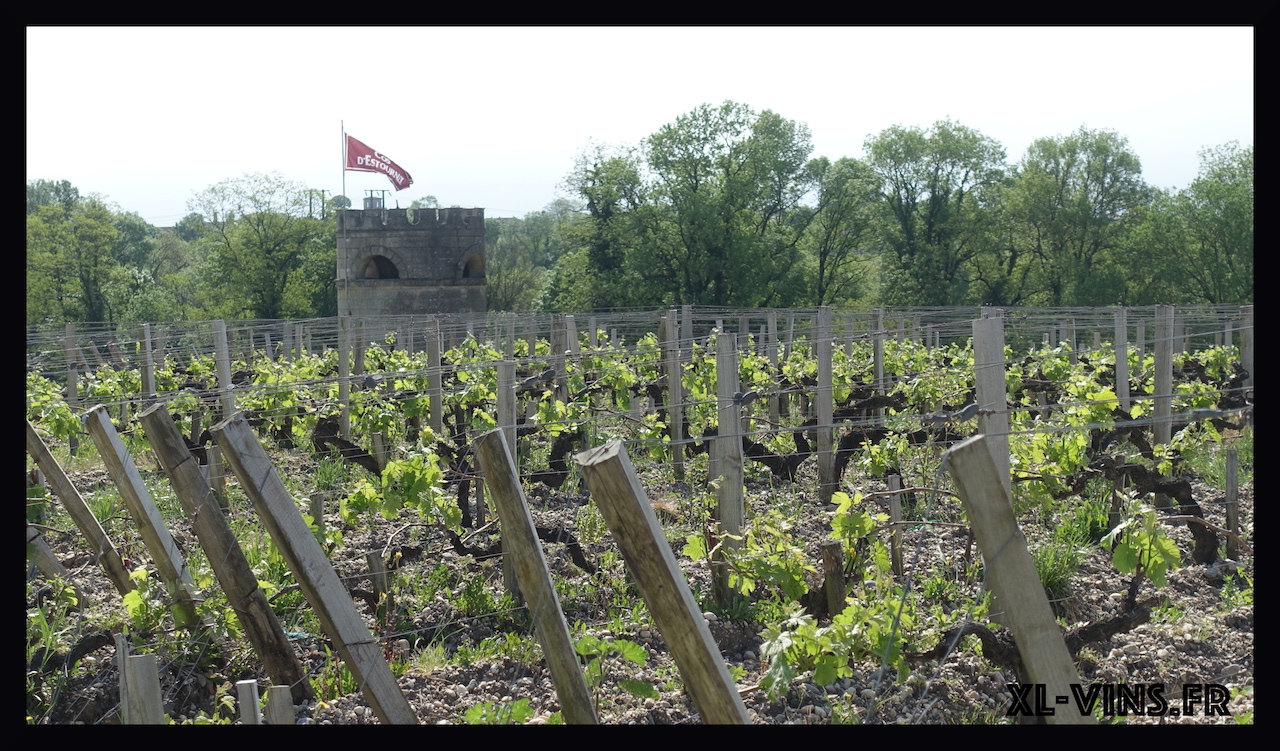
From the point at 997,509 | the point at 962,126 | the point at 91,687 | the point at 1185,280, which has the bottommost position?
the point at 91,687

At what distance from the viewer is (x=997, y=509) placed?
1984mm

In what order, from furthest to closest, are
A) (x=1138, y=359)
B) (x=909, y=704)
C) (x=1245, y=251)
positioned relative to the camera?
1. (x=1245, y=251)
2. (x=1138, y=359)
3. (x=909, y=704)

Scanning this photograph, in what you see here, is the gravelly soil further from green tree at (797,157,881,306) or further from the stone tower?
green tree at (797,157,881,306)

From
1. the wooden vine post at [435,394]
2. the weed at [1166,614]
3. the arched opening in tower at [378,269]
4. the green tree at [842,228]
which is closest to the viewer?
the weed at [1166,614]

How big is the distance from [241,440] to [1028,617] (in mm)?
2229

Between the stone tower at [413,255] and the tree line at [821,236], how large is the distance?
674 centimetres

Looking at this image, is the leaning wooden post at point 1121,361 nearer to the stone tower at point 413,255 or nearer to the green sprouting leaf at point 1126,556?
the green sprouting leaf at point 1126,556

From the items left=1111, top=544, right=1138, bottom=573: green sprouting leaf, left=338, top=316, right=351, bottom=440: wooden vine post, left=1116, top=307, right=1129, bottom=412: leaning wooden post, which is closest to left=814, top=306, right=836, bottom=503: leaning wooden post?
left=1116, top=307, right=1129, bottom=412: leaning wooden post

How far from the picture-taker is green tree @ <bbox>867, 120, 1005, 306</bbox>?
125 ft

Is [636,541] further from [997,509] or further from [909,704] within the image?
[909,704]

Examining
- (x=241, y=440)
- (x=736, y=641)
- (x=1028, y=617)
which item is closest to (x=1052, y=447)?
(x=736, y=641)

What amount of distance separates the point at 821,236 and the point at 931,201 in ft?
14.8

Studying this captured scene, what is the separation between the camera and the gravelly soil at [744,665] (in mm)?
3717

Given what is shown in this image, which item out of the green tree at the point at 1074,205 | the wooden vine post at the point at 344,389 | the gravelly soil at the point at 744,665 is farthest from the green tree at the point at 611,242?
the gravelly soil at the point at 744,665
